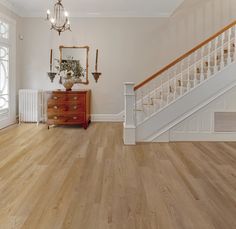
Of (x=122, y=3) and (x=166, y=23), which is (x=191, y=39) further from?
(x=122, y=3)

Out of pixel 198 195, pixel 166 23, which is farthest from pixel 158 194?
pixel 166 23

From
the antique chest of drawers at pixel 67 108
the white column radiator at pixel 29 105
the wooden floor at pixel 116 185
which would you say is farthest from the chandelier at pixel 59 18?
the wooden floor at pixel 116 185

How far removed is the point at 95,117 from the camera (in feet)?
25.6

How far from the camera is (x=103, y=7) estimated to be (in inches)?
280

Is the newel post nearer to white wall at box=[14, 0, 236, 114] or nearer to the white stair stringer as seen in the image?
the white stair stringer

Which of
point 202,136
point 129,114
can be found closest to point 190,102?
point 202,136

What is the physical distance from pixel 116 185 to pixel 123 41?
17.0ft

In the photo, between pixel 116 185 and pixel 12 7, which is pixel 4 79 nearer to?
pixel 12 7

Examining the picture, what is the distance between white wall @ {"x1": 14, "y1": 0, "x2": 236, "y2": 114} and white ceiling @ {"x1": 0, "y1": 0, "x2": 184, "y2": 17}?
14 cm

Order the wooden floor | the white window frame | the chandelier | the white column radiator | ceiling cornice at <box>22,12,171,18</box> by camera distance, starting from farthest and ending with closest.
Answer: ceiling cornice at <box>22,12,171,18</box>, the white column radiator, the white window frame, the chandelier, the wooden floor

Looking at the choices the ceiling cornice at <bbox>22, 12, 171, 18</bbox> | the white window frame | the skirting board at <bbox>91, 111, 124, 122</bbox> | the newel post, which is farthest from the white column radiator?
the newel post

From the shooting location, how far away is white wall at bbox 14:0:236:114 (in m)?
7.45

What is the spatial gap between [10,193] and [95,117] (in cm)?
499

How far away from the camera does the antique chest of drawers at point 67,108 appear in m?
6.65
